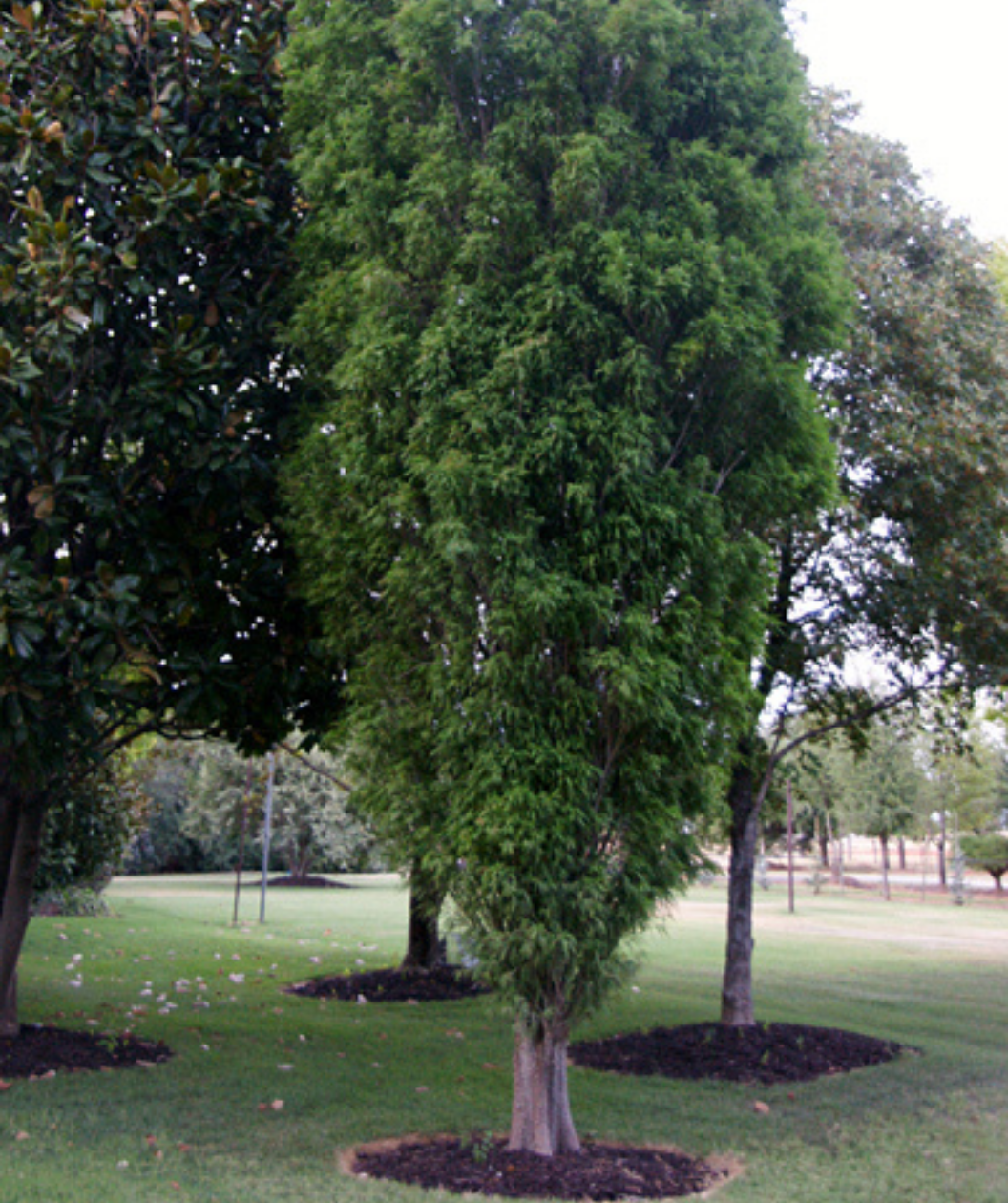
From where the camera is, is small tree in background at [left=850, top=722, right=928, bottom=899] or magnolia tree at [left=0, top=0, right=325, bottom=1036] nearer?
magnolia tree at [left=0, top=0, right=325, bottom=1036]

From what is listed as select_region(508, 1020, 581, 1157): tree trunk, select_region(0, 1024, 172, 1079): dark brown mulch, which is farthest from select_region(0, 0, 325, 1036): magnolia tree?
select_region(508, 1020, 581, 1157): tree trunk

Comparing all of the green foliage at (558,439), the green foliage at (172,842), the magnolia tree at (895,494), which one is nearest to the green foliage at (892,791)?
the green foliage at (172,842)

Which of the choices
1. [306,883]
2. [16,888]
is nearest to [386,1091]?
[16,888]

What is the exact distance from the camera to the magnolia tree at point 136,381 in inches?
269

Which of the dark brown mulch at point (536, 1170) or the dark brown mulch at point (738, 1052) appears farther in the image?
the dark brown mulch at point (738, 1052)

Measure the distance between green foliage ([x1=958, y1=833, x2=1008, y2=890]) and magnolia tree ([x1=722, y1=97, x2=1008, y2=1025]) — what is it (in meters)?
38.9

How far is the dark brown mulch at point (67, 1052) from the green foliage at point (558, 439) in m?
3.61

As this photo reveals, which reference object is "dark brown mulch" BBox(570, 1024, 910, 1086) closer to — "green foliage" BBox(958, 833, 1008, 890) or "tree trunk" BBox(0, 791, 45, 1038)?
"tree trunk" BBox(0, 791, 45, 1038)

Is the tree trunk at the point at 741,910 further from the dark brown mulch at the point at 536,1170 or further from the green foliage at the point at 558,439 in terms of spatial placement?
the green foliage at the point at 558,439

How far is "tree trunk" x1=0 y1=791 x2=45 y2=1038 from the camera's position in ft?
28.1

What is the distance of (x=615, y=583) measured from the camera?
252 inches

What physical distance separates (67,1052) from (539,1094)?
4199 mm

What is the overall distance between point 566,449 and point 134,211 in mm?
3473

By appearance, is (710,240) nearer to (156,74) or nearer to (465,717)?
(465,717)
